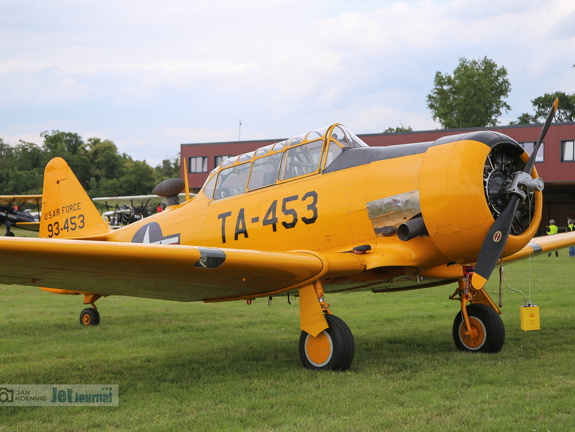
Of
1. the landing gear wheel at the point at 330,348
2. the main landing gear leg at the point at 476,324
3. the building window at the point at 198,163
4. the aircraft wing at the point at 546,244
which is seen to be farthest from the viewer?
the building window at the point at 198,163

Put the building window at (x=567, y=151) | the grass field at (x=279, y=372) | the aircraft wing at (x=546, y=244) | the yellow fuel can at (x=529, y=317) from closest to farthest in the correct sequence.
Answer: the grass field at (x=279, y=372) → the yellow fuel can at (x=529, y=317) → the aircraft wing at (x=546, y=244) → the building window at (x=567, y=151)

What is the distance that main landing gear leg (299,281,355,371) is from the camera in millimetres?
6414

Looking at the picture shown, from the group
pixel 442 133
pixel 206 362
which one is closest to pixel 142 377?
pixel 206 362

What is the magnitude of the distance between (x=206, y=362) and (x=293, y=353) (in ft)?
3.67

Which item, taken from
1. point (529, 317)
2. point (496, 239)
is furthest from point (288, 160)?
point (529, 317)

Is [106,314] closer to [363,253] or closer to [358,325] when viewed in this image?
[358,325]

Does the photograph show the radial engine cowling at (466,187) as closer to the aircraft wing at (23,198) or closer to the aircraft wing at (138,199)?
the aircraft wing at (23,198)

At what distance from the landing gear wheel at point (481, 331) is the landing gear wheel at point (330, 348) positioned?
6.40 feet

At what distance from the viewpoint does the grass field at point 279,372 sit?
15.3 feet

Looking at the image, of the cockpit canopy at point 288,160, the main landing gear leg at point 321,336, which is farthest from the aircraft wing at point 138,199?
the main landing gear leg at point 321,336

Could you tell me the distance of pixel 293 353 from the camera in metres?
7.76

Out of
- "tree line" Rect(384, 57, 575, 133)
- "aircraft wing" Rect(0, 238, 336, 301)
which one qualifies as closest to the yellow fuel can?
"aircraft wing" Rect(0, 238, 336, 301)

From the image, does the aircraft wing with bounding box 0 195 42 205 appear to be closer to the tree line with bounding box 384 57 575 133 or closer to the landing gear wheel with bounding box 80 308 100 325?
the landing gear wheel with bounding box 80 308 100 325

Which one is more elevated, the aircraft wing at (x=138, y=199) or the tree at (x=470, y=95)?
the tree at (x=470, y=95)
